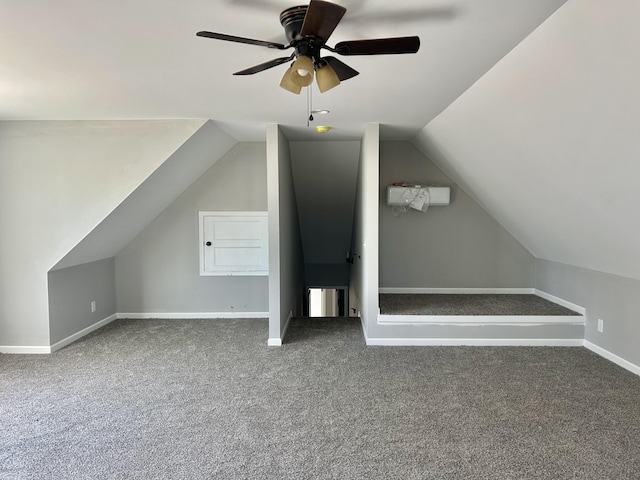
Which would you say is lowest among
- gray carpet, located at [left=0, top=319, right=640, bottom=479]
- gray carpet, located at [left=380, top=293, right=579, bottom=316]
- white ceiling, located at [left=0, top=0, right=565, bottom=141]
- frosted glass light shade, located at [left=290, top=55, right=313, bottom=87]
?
gray carpet, located at [left=0, top=319, right=640, bottom=479]

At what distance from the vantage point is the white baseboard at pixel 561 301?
12.4 feet

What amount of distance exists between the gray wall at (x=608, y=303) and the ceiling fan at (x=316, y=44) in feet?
10.0

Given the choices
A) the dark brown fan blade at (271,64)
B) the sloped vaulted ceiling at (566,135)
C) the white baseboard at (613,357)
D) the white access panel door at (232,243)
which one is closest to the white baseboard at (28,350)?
the white access panel door at (232,243)

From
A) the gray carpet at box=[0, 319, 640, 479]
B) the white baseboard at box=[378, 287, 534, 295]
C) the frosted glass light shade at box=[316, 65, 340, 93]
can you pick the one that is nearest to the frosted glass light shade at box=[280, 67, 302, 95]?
the frosted glass light shade at box=[316, 65, 340, 93]

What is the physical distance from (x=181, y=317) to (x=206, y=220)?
131 centimetres

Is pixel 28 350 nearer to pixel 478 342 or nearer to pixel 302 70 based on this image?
pixel 302 70

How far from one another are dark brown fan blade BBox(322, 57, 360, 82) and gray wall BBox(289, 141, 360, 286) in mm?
2654

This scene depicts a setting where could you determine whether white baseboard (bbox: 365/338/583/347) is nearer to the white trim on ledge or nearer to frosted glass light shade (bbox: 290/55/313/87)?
the white trim on ledge

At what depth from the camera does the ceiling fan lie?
1478 millimetres

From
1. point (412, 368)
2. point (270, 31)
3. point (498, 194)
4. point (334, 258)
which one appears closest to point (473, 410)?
point (412, 368)

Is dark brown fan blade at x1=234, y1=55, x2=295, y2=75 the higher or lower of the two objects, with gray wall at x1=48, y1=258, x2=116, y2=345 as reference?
higher

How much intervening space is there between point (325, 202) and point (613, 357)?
3.82 meters

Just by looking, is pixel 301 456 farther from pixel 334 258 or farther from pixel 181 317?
pixel 334 258

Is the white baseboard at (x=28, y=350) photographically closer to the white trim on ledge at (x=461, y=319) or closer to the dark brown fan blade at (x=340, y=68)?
the white trim on ledge at (x=461, y=319)
